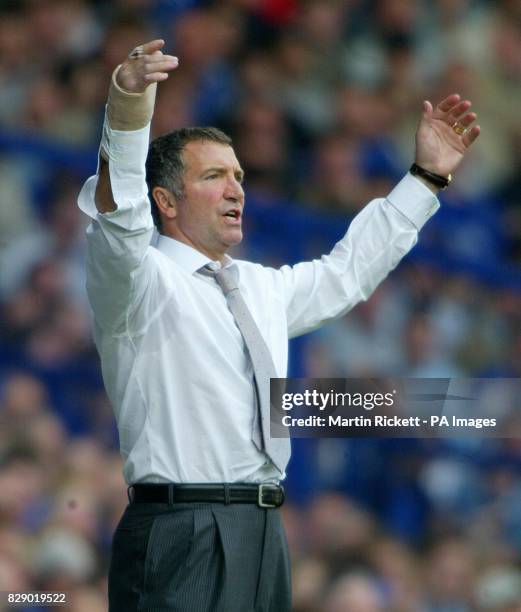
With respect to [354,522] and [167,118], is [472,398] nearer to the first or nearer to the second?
[354,522]

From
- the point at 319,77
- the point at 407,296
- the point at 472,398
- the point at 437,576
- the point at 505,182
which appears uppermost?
the point at 319,77

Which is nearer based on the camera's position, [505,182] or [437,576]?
[437,576]

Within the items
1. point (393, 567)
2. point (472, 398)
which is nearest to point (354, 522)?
point (393, 567)

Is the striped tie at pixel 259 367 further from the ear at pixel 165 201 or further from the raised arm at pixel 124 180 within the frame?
the raised arm at pixel 124 180

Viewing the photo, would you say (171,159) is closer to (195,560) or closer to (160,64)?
(160,64)

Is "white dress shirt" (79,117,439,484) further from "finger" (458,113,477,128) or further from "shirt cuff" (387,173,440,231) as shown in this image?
"finger" (458,113,477,128)

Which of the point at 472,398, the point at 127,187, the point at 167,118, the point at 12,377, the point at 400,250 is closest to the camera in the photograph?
the point at 127,187

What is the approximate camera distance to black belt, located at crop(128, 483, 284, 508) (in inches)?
79.3

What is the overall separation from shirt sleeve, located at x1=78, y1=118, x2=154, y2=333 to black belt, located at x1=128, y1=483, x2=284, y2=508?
12.6 inches

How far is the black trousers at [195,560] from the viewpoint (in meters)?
2.00

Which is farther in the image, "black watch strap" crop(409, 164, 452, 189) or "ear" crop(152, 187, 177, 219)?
"black watch strap" crop(409, 164, 452, 189)

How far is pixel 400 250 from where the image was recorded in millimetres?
2381

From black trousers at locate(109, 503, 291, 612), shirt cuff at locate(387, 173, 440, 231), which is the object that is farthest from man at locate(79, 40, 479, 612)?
shirt cuff at locate(387, 173, 440, 231)

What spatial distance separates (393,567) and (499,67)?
5.90ft
